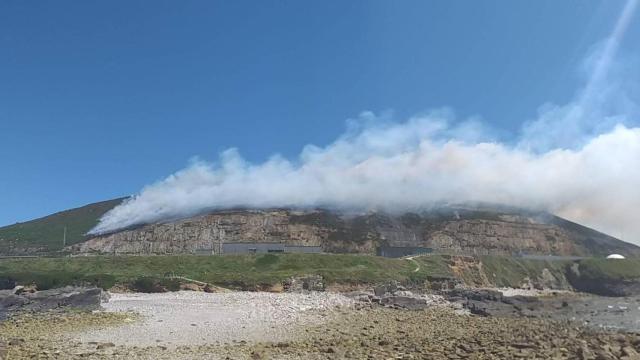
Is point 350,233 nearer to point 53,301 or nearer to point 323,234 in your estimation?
point 323,234

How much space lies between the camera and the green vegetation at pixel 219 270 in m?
74.2

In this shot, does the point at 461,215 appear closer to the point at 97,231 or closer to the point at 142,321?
the point at 97,231

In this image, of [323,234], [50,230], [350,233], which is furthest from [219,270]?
[50,230]

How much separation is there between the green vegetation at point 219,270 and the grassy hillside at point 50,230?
60014 millimetres

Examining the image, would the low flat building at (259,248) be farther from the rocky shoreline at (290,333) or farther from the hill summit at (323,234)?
the rocky shoreline at (290,333)

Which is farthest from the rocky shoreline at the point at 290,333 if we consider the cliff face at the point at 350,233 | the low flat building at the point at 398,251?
the cliff face at the point at 350,233

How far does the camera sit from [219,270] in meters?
86.2

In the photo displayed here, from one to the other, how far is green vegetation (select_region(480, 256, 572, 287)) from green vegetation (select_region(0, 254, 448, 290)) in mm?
20534

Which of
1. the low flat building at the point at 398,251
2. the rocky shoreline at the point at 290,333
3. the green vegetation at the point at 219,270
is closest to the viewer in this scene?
the rocky shoreline at the point at 290,333

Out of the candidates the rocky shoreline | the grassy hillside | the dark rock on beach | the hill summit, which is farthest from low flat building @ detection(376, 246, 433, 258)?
the dark rock on beach

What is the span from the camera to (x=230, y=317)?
4275 centimetres

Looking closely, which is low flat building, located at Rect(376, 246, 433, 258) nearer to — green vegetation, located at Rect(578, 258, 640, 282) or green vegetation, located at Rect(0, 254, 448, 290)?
green vegetation, located at Rect(0, 254, 448, 290)

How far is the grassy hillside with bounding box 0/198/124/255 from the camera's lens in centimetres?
14850

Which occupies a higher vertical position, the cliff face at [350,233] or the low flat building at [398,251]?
the cliff face at [350,233]
